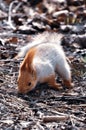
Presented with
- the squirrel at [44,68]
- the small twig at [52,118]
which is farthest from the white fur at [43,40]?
the small twig at [52,118]

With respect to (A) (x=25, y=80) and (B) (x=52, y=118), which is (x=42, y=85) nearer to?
(A) (x=25, y=80)

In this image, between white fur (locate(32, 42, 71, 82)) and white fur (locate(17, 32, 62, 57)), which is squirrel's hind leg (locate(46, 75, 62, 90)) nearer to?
white fur (locate(32, 42, 71, 82))

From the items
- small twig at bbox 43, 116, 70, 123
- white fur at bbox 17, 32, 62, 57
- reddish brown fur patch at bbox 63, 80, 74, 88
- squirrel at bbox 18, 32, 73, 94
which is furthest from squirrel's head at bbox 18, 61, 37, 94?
white fur at bbox 17, 32, 62, 57

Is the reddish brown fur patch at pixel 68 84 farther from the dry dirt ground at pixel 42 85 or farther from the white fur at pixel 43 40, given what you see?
the white fur at pixel 43 40

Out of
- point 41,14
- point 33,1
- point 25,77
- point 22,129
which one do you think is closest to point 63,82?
point 25,77

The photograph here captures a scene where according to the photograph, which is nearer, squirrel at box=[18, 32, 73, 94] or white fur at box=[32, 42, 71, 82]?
squirrel at box=[18, 32, 73, 94]

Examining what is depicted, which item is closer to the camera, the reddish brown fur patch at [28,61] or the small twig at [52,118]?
the small twig at [52,118]

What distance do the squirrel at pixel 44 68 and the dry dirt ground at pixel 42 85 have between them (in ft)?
0.27

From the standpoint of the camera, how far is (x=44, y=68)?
5254mm

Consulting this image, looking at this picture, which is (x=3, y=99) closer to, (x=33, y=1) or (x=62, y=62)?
(x=62, y=62)

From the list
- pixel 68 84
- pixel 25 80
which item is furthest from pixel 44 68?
pixel 25 80

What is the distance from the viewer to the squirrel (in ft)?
15.9

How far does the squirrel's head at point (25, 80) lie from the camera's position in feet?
15.8

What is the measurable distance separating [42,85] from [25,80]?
16.1 inches
